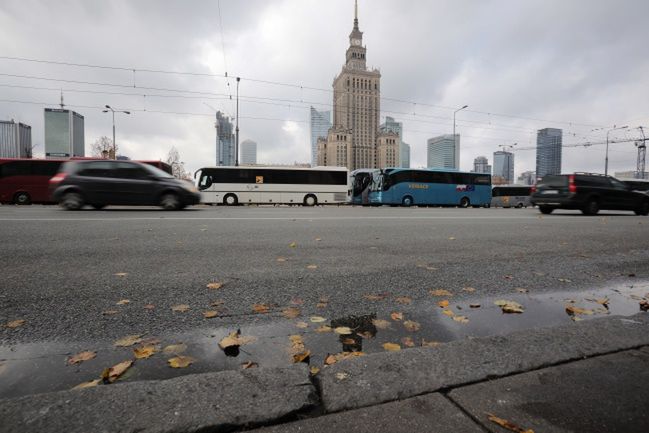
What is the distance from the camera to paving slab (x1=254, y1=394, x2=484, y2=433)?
52.4 inches

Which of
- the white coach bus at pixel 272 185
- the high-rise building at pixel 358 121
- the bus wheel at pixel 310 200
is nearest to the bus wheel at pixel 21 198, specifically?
the white coach bus at pixel 272 185

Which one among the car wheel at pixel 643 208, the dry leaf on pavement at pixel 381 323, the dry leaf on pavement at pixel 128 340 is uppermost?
the car wheel at pixel 643 208

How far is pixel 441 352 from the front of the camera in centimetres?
191

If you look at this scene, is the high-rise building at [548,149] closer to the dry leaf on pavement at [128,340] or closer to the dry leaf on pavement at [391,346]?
the dry leaf on pavement at [391,346]

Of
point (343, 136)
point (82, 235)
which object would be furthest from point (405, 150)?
point (82, 235)

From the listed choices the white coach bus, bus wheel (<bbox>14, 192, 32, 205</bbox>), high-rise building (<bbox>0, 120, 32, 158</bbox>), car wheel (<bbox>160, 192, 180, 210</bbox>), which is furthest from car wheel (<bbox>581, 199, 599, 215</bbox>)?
high-rise building (<bbox>0, 120, 32, 158</bbox>)

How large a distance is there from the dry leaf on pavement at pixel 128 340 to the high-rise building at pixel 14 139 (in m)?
79.7

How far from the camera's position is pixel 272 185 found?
2666 centimetres

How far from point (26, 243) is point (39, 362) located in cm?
407

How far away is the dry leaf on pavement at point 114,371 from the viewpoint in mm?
1738

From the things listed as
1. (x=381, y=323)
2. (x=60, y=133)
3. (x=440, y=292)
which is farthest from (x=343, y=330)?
(x=60, y=133)

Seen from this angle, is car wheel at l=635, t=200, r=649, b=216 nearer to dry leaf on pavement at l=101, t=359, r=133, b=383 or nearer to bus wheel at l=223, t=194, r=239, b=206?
dry leaf on pavement at l=101, t=359, r=133, b=383

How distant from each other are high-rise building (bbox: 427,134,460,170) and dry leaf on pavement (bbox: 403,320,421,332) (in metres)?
38.7

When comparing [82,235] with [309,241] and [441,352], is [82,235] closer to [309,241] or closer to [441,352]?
[309,241]
